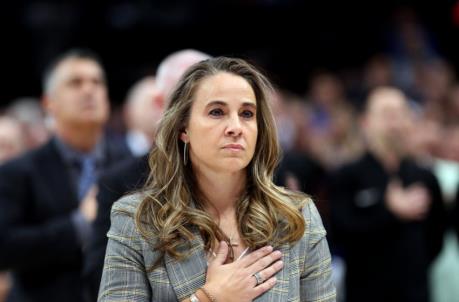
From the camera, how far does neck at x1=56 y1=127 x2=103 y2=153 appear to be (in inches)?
220

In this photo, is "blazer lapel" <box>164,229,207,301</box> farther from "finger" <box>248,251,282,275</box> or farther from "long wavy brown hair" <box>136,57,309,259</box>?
"finger" <box>248,251,282,275</box>

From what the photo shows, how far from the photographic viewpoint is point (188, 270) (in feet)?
10.6

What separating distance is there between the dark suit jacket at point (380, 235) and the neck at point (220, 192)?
364cm

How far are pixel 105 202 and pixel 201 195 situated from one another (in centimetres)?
93

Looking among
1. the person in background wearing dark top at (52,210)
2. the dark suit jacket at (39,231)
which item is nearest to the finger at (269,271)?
the person in background wearing dark top at (52,210)

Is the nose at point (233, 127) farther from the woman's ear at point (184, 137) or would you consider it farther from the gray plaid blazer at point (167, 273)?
the gray plaid blazer at point (167, 273)

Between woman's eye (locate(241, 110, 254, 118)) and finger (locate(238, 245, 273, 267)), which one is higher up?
woman's eye (locate(241, 110, 254, 118))

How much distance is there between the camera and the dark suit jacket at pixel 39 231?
5.05 m

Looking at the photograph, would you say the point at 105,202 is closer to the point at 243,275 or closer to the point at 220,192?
the point at 220,192

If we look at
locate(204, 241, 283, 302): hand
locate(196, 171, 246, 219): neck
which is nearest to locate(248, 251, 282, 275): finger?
locate(204, 241, 283, 302): hand

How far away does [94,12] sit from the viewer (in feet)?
40.8

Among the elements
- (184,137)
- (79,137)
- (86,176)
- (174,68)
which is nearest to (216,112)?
(184,137)

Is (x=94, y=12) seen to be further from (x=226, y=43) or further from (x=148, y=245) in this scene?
(x=148, y=245)

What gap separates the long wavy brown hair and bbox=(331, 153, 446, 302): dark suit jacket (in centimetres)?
361
